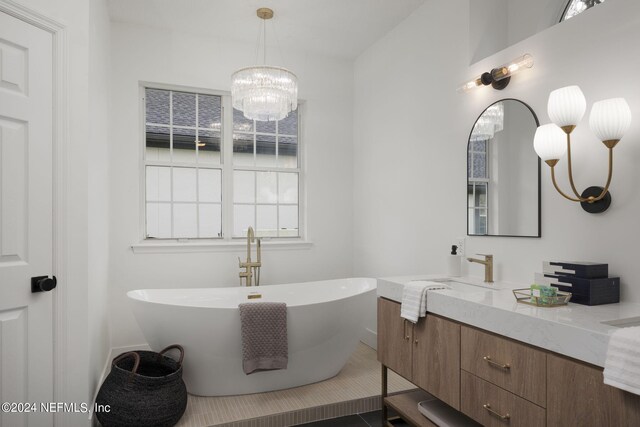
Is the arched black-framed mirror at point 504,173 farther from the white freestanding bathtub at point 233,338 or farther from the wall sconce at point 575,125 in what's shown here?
the white freestanding bathtub at point 233,338

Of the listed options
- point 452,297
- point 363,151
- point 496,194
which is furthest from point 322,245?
point 452,297

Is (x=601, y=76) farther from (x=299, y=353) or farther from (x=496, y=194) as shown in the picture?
(x=299, y=353)

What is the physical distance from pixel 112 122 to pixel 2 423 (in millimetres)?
2449

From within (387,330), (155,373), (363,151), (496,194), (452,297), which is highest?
(363,151)

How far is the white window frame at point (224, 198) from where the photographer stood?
363 cm

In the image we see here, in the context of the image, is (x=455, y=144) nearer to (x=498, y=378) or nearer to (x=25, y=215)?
(x=498, y=378)

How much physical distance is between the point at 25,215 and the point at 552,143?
99.5 inches

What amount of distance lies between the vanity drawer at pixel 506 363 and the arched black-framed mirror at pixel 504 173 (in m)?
0.80

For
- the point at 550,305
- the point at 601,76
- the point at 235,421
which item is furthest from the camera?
the point at 235,421

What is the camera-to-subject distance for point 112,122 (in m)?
3.46

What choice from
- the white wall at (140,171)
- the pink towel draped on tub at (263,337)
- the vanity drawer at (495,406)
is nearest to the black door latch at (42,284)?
the pink towel draped on tub at (263,337)

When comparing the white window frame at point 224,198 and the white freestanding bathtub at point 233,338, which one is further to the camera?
the white window frame at point 224,198

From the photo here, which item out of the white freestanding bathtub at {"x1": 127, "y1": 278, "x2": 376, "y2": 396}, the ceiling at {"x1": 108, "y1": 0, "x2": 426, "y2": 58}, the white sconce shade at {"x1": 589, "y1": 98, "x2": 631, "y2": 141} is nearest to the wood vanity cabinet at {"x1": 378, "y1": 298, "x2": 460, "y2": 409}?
the white freestanding bathtub at {"x1": 127, "y1": 278, "x2": 376, "y2": 396}

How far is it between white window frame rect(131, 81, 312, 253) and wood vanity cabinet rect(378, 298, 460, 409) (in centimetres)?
178
